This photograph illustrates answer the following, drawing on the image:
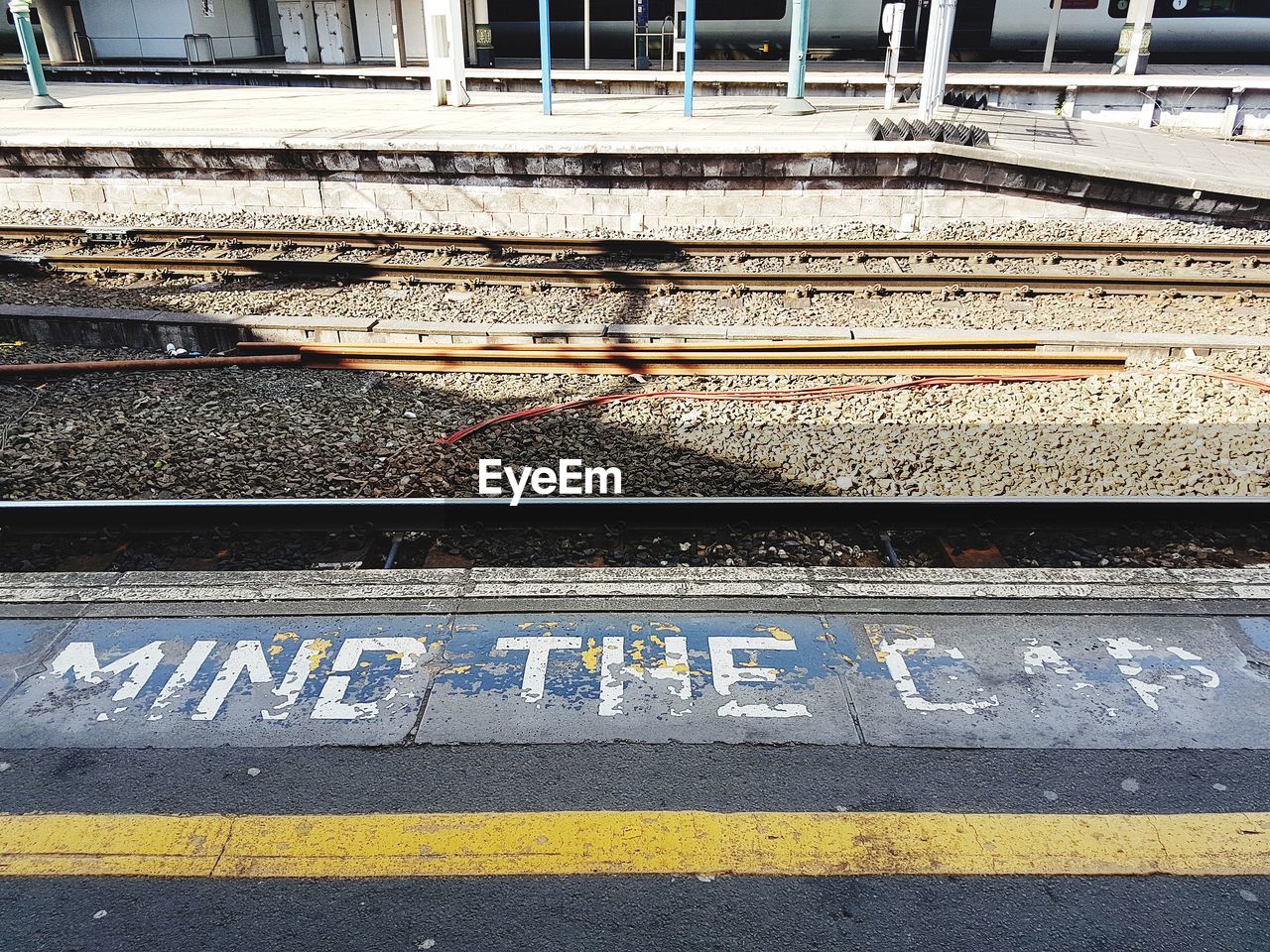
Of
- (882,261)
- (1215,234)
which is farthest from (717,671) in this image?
(1215,234)

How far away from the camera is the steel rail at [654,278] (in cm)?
905

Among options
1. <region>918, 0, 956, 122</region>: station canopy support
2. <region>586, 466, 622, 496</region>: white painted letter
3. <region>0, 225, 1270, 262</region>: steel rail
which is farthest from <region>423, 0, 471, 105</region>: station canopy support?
<region>586, 466, 622, 496</region>: white painted letter

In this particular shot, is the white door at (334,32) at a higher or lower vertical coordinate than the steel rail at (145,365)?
higher

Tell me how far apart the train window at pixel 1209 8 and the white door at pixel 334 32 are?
67.0 feet

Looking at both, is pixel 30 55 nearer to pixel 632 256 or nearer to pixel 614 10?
pixel 614 10

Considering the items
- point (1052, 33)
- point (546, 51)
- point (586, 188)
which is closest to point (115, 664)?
point (586, 188)

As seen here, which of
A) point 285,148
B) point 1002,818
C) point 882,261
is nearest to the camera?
point 1002,818

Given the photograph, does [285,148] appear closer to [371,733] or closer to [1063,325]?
[1063,325]

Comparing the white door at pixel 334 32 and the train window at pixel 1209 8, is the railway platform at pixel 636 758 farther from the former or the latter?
the white door at pixel 334 32

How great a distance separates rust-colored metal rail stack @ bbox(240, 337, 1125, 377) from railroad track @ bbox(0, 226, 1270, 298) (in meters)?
1.97

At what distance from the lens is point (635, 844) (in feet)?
8.57

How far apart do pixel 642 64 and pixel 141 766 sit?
2268 cm

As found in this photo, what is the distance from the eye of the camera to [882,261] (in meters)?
10.2

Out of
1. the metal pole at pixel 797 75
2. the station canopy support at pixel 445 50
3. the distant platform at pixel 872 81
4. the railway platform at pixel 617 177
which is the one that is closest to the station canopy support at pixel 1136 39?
the distant platform at pixel 872 81
